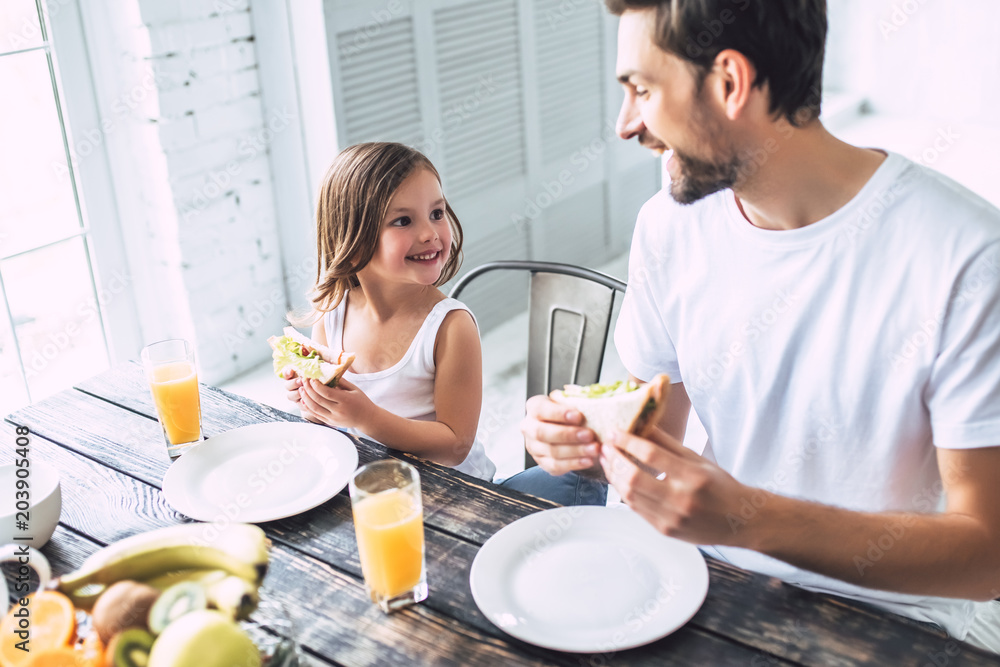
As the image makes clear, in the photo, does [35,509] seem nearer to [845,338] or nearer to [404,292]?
[404,292]

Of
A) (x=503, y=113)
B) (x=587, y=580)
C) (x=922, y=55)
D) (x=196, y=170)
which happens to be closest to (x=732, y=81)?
(x=587, y=580)

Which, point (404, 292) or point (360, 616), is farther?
point (404, 292)

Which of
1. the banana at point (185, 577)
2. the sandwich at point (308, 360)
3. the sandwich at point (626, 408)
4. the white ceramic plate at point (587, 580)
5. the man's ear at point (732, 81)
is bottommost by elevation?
the white ceramic plate at point (587, 580)

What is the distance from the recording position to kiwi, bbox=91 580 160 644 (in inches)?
31.4

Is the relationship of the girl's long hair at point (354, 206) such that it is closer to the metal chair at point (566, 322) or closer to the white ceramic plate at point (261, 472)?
the metal chair at point (566, 322)

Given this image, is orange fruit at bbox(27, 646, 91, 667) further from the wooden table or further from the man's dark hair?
the man's dark hair

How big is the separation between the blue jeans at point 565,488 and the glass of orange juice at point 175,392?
535 mm

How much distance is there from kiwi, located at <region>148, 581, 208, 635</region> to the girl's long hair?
3.03 feet

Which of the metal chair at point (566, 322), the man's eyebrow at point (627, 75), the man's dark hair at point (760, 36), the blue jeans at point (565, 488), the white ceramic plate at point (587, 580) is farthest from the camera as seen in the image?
the metal chair at point (566, 322)

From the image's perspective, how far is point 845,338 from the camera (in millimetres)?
1158

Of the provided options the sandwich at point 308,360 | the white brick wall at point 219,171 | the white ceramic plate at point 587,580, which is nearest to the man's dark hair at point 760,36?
the white ceramic plate at point 587,580

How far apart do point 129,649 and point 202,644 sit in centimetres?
8

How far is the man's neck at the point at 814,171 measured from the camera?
1.16 meters

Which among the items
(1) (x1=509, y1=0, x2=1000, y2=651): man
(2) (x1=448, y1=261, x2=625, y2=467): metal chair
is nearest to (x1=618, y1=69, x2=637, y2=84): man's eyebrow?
(1) (x1=509, y1=0, x2=1000, y2=651): man
